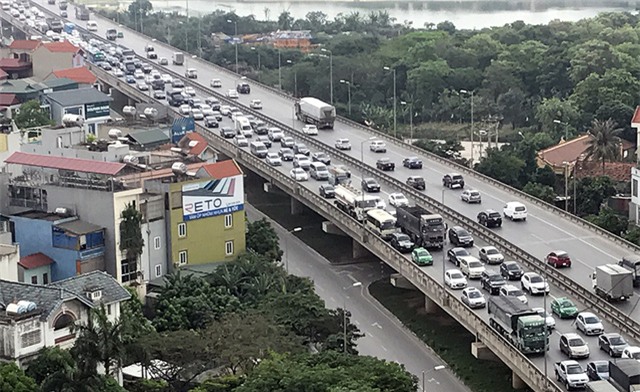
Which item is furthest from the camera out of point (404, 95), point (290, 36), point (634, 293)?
point (290, 36)

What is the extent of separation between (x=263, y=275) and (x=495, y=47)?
67.3 meters

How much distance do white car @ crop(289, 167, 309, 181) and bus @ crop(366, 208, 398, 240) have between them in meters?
10.6

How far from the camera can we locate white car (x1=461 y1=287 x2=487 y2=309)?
5238 cm

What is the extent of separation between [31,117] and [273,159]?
14824mm

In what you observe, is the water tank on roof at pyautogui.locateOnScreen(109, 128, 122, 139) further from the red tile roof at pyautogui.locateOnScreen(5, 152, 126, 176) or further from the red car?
the red car

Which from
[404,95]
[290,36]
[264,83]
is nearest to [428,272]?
[404,95]

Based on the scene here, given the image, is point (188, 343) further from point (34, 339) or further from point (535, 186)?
point (535, 186)

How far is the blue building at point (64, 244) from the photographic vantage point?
5791cm

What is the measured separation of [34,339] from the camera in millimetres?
47188

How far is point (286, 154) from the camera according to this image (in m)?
81.2

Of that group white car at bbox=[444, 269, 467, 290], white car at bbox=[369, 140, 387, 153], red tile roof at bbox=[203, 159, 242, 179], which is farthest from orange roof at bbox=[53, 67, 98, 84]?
white car at bbox=[444, 269, 467, 290]

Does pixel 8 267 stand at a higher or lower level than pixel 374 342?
higher

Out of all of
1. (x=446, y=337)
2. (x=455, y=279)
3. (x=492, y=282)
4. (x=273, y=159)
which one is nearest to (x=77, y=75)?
(x=273, y=159)

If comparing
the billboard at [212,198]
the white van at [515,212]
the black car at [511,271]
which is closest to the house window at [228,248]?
the billboard at [212,198]
